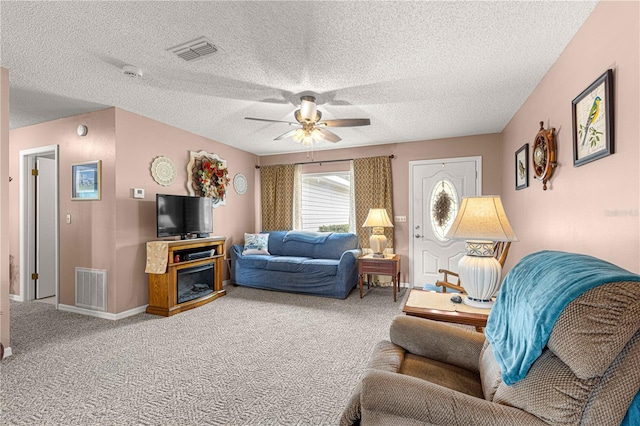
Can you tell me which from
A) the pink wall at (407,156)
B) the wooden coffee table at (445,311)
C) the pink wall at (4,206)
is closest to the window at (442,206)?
the pink wall at (407,156)

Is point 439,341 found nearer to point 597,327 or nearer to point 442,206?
point 597,327

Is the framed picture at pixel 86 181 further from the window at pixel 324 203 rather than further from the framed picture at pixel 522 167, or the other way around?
the framed picture at pixel 522 167

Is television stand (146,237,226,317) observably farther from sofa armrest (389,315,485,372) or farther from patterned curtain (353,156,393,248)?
sofa armrest (389,315,485,372)

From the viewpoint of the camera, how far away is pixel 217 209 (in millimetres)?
4891

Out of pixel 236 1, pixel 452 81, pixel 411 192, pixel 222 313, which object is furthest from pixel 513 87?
pixel 222 313

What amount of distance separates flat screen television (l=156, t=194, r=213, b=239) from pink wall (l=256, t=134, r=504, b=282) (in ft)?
7.14

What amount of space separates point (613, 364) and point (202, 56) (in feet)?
9.22

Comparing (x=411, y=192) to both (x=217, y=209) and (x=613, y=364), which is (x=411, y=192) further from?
(x=613, y=364)

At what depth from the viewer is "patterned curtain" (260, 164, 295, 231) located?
564 cm

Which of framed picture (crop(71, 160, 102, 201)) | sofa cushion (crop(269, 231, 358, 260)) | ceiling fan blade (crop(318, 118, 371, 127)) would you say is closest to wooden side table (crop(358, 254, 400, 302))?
sofa cushion (crop(269, 231, 358, 260))

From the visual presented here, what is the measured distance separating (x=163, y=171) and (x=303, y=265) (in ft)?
7.85

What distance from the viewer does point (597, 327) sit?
82 cm

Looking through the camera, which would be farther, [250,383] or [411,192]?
[411,192]

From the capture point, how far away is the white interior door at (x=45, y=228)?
4.25m
